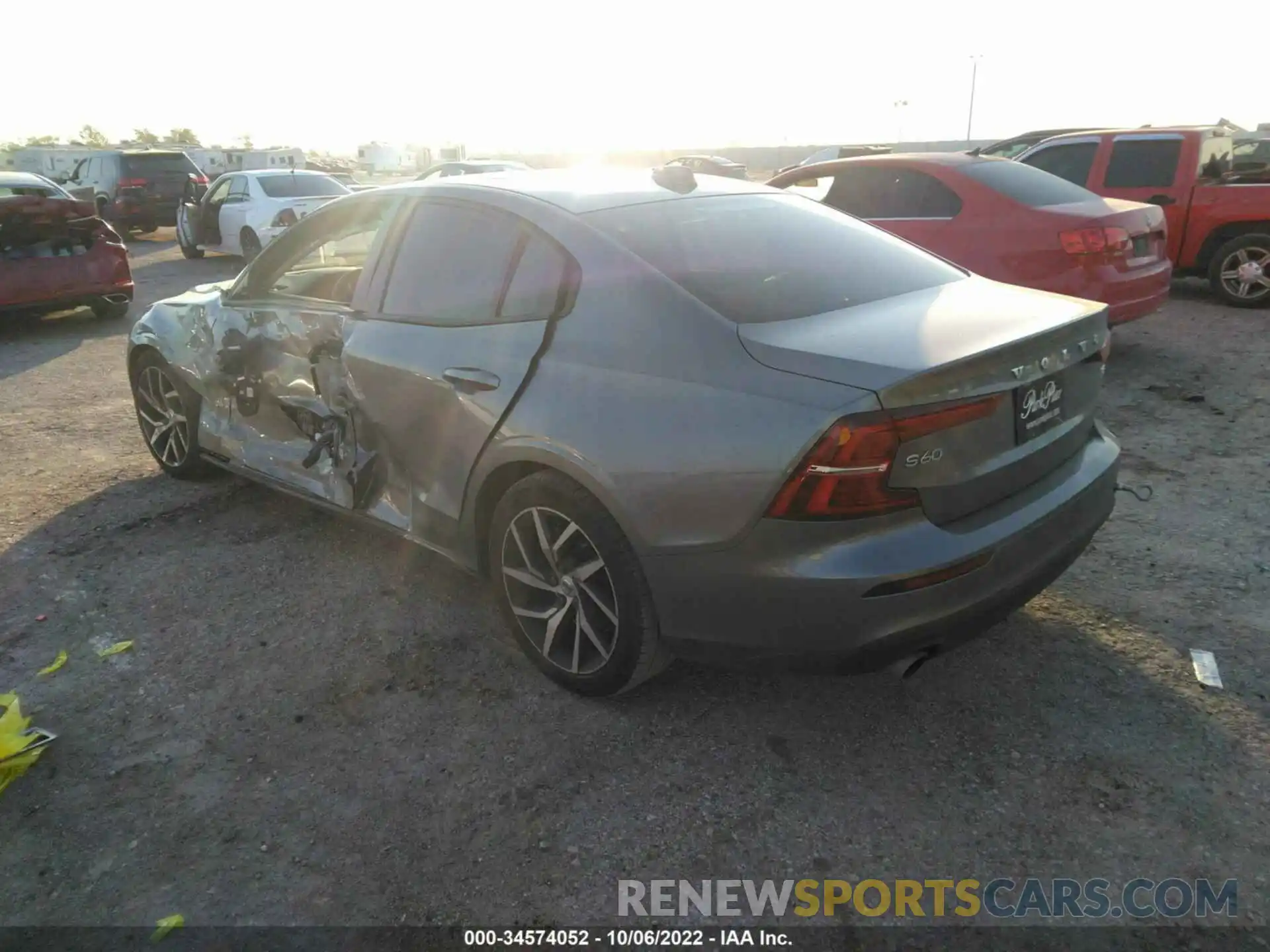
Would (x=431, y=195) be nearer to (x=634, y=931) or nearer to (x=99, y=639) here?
(x=99, y=639)

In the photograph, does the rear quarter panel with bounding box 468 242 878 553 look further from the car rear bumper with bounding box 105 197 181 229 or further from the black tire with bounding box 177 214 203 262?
the car rear bumper with bounding box 105 197 181 229

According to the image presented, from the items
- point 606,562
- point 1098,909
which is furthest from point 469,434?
point 1098,909

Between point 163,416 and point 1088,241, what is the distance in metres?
6.05

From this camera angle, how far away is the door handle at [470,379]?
10.1 feet

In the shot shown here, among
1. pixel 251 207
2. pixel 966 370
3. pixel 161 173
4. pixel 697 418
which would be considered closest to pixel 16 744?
pixel 697 418

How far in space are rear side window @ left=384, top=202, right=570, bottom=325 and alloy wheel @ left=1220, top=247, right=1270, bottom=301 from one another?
851 cm

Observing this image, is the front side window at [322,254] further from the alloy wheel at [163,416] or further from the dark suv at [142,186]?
the dark suv at [142,186]

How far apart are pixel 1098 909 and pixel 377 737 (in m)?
2.13

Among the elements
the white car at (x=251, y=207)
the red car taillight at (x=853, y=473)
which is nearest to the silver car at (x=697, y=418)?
the red car taillight at (x=853, y=473)

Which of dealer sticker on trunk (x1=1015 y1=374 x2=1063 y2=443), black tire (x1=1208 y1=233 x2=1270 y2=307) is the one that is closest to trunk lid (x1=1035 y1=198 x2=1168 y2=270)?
black tire (x1=1208 y1=233 x2=1270 y2=307)

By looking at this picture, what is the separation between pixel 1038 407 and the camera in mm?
2738

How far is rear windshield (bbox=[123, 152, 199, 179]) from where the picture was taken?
1867 cm

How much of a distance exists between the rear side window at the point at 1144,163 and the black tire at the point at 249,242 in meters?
11.3

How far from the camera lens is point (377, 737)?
3.01m
